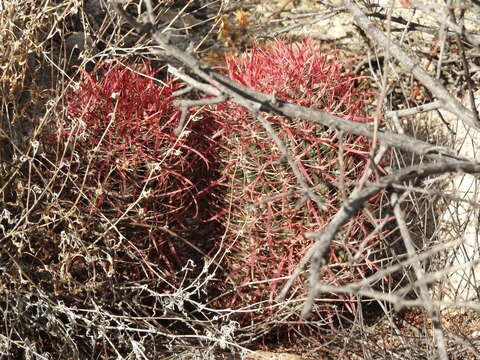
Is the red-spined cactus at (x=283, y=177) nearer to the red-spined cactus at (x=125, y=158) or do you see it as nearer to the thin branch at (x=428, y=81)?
the red-spined cactus at (x=125, y=158)

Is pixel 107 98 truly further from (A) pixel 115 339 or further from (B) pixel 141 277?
(A) pixel 115 339

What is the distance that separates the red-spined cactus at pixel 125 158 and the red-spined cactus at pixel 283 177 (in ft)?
0.65

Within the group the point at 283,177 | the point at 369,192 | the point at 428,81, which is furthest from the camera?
the point at 283,177

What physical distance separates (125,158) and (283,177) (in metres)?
0.65

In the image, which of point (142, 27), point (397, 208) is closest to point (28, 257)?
point (142, 27)

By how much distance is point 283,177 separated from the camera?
2842mm

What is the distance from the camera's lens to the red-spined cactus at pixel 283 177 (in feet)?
9.26

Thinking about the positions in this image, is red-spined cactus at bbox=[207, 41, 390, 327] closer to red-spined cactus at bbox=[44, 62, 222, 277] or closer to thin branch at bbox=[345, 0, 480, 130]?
red-spined cactus at bbox=[44, 62, 222, 277]

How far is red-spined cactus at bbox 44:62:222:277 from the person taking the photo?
2.69 metres

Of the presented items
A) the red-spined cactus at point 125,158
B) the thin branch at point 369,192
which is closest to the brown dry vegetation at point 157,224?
the red-spined cactus at point 125,158

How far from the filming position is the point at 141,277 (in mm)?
3006

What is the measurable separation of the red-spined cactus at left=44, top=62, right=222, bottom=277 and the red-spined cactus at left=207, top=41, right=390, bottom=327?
199mm

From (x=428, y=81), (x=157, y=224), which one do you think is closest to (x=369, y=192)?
(x=428, y=81)

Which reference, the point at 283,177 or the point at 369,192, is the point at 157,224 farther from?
the point at 369,192
